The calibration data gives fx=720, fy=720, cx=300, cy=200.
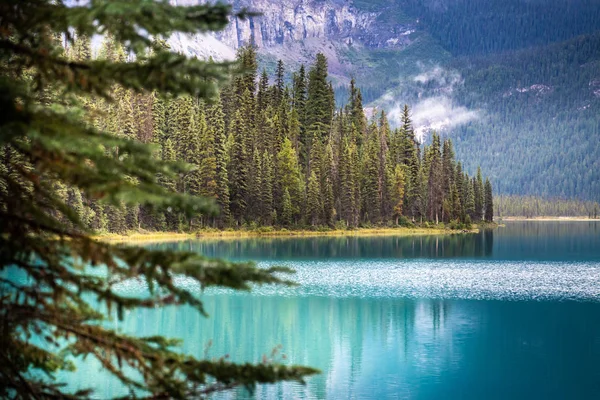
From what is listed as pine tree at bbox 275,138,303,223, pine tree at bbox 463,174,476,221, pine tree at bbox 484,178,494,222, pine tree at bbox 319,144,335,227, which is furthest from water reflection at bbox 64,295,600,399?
pine tree at bbox 484,178,494,222

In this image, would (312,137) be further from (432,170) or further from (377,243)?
(377,243)

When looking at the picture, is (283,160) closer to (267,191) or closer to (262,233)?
(267,191)

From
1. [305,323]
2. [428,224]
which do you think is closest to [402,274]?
[305,323]

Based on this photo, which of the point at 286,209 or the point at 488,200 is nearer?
the point at 286,209

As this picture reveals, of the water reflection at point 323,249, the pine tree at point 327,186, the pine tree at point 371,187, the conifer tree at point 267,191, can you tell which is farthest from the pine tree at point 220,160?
the pine tree at point 371,187

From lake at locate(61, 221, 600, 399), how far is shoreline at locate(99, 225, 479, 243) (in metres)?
25.6

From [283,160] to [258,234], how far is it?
492 inches

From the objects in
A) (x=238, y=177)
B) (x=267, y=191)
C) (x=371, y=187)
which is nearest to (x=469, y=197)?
(x=371, y=187)

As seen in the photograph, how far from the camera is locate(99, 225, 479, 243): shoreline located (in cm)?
7200

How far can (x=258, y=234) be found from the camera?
86.6 meters

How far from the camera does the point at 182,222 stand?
82312 mm

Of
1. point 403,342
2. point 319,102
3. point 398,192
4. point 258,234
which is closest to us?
point 403,342

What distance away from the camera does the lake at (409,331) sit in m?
21.4

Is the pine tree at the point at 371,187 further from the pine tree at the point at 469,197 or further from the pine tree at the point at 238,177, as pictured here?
the pine tree at the point at 469,197
